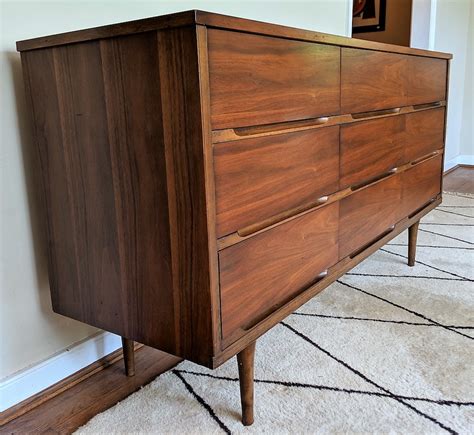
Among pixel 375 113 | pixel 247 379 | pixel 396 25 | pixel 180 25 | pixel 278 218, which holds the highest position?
pixel 396 25

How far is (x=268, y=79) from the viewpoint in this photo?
0.98 metres

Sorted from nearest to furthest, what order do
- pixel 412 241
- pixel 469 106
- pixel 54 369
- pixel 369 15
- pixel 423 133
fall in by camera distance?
pixel 54 369, pixel 423 133, pixel 412 241, pixel 369 15, pixel 469 106

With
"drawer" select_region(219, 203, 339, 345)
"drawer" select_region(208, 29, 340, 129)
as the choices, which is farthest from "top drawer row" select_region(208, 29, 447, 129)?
"drawer" select_region(219, 203, 339, 345)

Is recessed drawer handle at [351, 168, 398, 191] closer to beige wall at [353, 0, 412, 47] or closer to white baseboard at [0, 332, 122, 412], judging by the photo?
white baseboard at [0, 332, 122, 412]

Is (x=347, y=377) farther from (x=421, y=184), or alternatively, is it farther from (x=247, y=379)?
(x=421, y=184)

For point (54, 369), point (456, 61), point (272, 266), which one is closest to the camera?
point (272, 266)

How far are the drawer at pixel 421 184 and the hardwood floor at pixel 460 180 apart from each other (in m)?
1.66

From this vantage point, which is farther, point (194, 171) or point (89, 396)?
point (89, 396)

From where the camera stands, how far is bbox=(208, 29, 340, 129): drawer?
86 centimetres

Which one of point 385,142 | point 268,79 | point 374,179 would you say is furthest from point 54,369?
point 385,142

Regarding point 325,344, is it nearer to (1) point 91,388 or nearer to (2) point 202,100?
(1) point 91,388

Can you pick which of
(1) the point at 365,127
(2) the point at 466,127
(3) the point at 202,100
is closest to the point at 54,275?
(3) the point at 202,100

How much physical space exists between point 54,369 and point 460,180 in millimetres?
3562

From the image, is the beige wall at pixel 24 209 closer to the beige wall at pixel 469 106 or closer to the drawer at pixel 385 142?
the drawer at pixel 385 142
